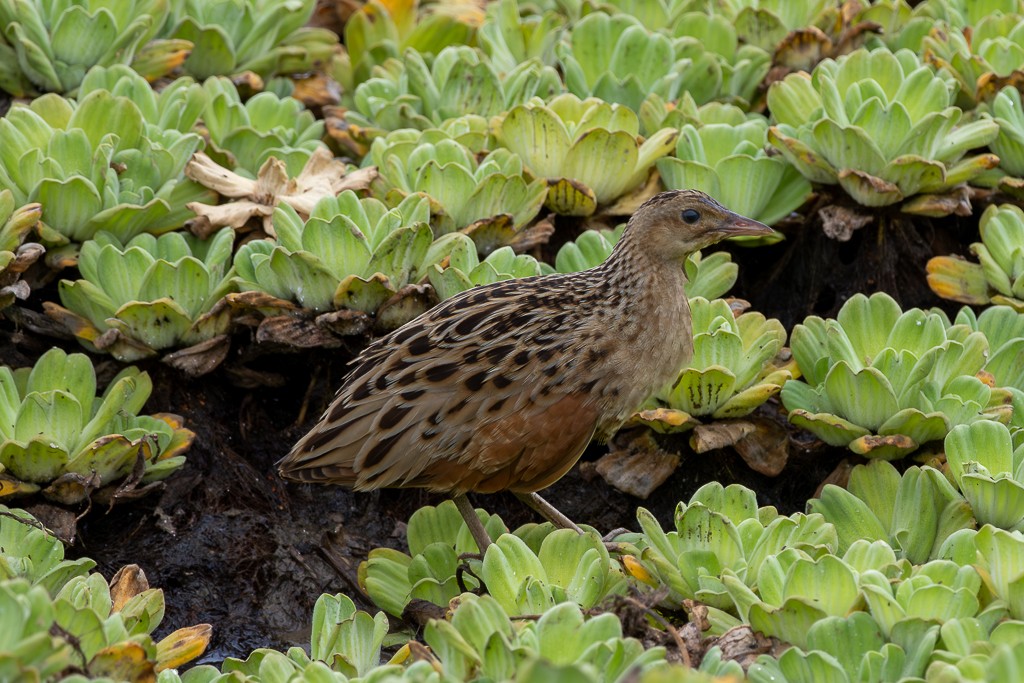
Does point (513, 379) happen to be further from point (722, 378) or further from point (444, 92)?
point (444, 92)

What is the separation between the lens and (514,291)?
4.62 metres

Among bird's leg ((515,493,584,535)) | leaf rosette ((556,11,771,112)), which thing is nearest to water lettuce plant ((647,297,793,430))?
bird's leg ((515,493,584,535))

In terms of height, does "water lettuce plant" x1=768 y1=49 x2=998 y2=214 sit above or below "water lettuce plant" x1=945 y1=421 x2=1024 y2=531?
above

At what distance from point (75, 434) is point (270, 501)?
29.1 inches

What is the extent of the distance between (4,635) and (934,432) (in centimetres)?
301

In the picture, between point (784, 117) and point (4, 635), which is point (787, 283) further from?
point (4, 635)

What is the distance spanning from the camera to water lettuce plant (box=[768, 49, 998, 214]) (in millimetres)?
5230

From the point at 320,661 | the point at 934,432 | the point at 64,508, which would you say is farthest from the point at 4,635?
the point at 934,432

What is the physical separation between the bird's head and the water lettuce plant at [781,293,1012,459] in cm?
50

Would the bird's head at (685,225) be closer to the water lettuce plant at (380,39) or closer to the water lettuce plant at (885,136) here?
the water lettuce plant at (885,136)

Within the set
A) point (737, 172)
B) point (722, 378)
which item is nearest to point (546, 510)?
point (722, 378)

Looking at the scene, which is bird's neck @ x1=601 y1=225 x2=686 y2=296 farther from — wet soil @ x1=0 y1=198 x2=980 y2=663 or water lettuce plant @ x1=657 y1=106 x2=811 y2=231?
water lettuce plant @ x1=657 y1=106 x2=811 y2=231

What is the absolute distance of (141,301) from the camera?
4.85 m

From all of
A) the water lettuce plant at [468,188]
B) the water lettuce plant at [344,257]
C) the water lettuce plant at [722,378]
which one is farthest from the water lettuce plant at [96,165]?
the water lettuce plant at [722,378]
